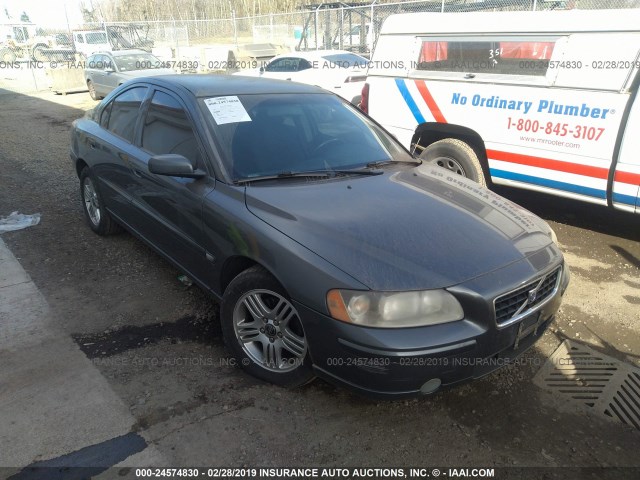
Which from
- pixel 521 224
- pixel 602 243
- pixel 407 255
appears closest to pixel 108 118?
pixel 407 255

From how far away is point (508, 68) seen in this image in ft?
16.0

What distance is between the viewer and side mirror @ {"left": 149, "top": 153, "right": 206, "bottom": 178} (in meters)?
2.93

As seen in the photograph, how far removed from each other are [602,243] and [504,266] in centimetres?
307

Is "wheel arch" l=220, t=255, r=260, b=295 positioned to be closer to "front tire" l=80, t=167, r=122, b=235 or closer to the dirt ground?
the dirt ground

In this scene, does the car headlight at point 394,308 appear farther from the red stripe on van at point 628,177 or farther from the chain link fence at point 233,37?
the chain link fence at point 233,37

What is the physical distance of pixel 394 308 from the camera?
2223 mm

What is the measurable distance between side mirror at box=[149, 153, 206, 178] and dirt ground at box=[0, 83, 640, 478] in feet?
3.66

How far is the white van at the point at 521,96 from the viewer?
416 centimetres

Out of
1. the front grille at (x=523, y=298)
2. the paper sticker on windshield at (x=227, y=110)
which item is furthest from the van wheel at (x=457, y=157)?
the front grille at (x=523, y=298)

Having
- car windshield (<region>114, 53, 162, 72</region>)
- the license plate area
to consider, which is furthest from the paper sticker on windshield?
car windshield (<region>114, 53, 162, 72</region>)

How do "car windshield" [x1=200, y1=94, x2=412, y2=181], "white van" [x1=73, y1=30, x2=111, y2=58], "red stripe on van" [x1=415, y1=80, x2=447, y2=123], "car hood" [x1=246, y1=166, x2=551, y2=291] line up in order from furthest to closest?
"white van" [x1=73, y1=30, x2=111, y2=58] → "red stripe on van" [x1=415, y1=80, x2=447, y2=123] → "car windshield" [x1=200, y1=94, x2=412, y2=181] → "car hood" [x1=246, y1=166, x2=551, y2=291]

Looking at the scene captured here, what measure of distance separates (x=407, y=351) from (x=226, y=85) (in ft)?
7.98

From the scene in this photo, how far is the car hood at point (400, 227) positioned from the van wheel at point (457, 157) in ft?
6.23

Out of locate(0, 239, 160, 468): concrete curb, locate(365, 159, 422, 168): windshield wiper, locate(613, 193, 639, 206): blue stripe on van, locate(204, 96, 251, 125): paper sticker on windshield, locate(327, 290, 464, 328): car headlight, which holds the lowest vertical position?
locate(0, 239, 160, 468): concrete curb
